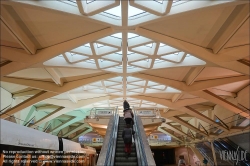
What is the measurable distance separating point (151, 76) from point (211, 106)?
1162 centimetres

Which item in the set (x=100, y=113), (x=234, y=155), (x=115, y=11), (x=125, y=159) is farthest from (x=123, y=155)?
(x=234, y=155)

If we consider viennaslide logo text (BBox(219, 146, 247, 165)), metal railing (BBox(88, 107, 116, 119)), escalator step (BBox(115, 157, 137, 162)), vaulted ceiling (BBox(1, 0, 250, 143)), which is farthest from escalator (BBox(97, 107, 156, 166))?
viennaslide logo text (BBox(219, 146, 247, 165))

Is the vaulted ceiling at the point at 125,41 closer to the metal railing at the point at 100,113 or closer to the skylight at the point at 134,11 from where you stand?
the skylight at the point at 134,11

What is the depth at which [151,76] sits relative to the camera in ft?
44.8

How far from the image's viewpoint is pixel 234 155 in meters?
16.5

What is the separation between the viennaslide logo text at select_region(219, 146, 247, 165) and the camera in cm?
1537

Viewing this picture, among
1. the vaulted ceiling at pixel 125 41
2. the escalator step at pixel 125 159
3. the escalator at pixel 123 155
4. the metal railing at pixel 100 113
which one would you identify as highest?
the vaulted ceiling at pixel 125 41

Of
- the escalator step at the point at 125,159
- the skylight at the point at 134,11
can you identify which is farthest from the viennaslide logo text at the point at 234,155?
the skylight at the point at 134,11

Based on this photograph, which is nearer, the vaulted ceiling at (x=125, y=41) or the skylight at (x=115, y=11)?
the vaulted ceiling at (x=125, y=41)

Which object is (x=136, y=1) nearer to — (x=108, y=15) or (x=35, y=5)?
(x=108, y=15)

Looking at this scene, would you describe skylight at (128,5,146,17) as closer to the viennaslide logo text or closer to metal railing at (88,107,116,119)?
metal railing at (88,107,116,119)

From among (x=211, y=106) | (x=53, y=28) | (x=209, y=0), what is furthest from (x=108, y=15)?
(x=211, y=106)

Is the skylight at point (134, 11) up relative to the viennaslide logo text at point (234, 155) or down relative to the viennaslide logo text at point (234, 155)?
up

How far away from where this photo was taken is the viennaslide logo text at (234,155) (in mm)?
15369
